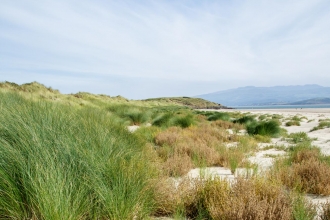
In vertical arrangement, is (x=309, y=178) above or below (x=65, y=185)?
below

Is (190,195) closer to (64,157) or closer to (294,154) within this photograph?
(64,157)

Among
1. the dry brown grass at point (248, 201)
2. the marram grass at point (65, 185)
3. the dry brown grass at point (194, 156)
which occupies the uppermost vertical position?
the marram grass at point (65, 185)

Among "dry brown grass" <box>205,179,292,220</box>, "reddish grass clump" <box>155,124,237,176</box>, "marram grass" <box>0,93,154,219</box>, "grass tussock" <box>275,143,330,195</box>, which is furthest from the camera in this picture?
"reddish grass clump" <box>155,124,237,176</box>

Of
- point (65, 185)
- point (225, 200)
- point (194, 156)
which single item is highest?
point (65, 185)

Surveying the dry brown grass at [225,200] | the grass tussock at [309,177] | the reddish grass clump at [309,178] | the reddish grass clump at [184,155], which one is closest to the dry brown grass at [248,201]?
the dry brown grass at [225,200]

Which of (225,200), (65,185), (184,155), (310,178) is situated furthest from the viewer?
(184,155)

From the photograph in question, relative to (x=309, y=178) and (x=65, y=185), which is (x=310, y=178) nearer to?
(x=309, y=178)

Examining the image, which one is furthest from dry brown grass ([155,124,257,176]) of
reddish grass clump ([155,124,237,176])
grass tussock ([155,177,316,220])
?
grass tussock ([155,177,316,220])

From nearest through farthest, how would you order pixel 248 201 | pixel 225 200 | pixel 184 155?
pixel 248 201 → pixel 225 200 → pixel 184 155

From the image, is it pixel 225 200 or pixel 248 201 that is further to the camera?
pixel 225 200

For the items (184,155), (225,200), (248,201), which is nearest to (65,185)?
(225,200)

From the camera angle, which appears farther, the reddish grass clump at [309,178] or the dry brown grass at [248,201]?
the reddish grass clump at [309,178]

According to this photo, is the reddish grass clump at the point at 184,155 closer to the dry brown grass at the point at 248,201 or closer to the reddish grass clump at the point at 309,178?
the dry brown grass at the point at 248,201

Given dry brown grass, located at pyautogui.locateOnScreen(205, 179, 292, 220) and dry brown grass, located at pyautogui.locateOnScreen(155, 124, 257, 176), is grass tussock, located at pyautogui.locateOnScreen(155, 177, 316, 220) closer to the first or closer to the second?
dry brown grass, located at pyautogui.locateOnScreen(205, 179, 292, 220)
